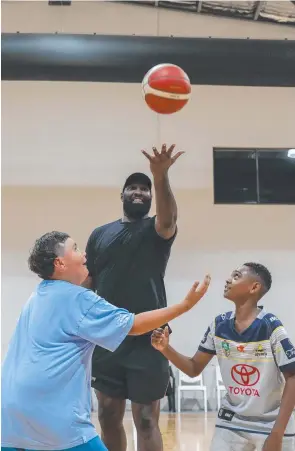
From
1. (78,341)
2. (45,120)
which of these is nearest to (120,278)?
(78,341)

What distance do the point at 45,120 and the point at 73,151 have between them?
0.82 metres

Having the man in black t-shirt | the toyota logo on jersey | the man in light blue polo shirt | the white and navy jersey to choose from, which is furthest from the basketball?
the man in light blue polo shirt

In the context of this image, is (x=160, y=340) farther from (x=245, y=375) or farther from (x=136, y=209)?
(x=136, y=209)

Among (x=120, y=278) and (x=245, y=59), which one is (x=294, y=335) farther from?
(x=120, y=278)

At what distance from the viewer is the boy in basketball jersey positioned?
318 cm

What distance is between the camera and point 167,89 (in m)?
4.38

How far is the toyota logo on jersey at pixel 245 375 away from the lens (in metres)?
3.38

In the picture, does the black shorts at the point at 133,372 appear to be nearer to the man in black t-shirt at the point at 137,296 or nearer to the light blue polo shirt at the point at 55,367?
the man in black t-shirt at the point at 137,296

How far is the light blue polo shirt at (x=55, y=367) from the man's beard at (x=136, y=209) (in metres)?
1.24

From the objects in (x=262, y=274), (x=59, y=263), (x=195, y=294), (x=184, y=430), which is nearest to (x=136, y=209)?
(x=262, y=274)

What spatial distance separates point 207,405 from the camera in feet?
35.3

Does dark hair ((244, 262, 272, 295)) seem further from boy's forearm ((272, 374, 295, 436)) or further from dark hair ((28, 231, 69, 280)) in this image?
dark hair ((28, 231, 69, 280))

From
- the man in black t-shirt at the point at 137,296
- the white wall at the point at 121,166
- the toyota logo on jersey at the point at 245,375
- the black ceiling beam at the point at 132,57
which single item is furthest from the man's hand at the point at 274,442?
the white wall at the point at 121,166

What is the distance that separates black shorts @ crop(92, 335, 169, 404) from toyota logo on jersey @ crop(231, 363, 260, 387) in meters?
0.43
